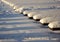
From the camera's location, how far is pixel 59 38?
5547 mm

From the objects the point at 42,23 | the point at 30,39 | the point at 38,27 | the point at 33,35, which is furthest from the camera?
the point at 42,23

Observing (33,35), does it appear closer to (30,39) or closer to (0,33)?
(30,39)

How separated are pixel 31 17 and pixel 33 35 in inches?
125

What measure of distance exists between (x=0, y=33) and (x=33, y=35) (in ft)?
3.00

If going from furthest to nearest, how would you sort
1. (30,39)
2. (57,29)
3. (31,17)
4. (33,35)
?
(31,17) < (57,29) < (33,35) < (30,39)

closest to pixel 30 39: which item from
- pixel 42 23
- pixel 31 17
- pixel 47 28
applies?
pixel 47 28

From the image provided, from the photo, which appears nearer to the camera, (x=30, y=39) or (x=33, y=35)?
(x=30, y=39)

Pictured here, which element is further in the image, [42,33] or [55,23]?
[55,23]

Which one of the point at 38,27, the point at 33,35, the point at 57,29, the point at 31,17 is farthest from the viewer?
the point at 31,17

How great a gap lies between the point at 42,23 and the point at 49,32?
1.29 metres

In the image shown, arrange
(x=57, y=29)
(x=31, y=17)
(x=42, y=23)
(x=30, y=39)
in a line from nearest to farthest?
1. (x=30, y=39)
2. (x=57, y=29)
3. (x=42, y=23)
4. (x=31, y=17)

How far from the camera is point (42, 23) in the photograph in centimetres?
750

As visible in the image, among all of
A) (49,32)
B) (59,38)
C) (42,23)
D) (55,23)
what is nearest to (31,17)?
(42,23)

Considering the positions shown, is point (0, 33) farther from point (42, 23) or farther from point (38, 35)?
point (42, 23)
